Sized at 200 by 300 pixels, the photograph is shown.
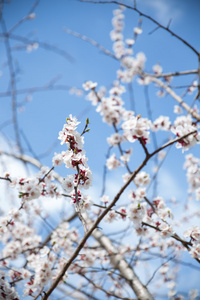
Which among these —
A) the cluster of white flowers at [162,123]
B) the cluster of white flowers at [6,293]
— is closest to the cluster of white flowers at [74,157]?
the cluster of white flowers at [6,293]

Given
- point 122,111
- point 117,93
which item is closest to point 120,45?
point 117,93

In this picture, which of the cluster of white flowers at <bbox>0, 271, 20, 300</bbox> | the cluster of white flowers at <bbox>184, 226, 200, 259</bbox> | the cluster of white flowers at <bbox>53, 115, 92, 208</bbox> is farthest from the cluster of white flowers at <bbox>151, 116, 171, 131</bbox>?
the cluster of white flowers at <bbox>0, 271, 20, 300</bbox>

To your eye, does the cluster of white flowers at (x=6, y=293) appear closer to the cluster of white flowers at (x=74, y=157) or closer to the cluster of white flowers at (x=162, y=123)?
the cluster of white flowers at (x=74, y=157)

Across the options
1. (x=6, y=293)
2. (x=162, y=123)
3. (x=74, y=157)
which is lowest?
(x=6, y=293)

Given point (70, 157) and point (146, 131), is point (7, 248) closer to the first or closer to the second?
point (70, 157)

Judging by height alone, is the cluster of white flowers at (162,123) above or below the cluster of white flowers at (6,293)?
above

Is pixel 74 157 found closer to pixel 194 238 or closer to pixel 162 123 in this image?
pixel 194 238

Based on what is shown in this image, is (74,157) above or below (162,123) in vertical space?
below

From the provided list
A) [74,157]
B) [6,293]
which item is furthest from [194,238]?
[6,293]

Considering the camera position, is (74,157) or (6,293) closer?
(74,157)

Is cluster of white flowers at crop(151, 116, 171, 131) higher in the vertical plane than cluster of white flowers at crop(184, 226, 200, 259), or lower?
higher

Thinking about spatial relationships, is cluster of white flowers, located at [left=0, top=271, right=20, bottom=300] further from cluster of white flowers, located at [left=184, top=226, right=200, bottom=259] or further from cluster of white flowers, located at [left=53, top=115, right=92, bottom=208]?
cluster of white flowers, located at [left=184, top=226, right=200, bottom=259]

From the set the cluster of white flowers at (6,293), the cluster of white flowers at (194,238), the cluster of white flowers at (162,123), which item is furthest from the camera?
the cluster of white flowers at (162,123)

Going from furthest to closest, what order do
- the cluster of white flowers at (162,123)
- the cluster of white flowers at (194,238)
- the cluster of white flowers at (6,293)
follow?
the cluster of white flowers at (162,123)
the cluster of white flowers at (194,238)
the cluster of white flowers at (6,293)
